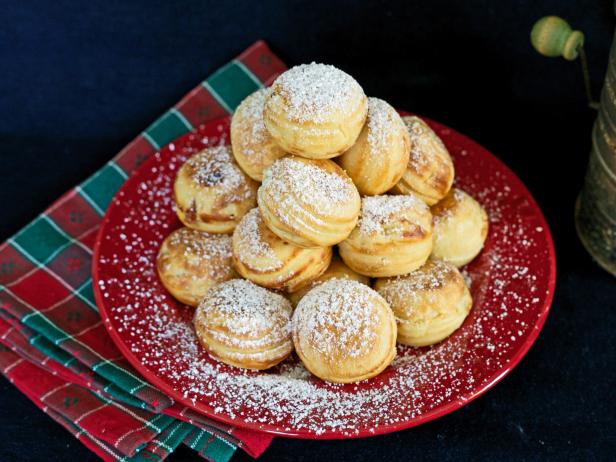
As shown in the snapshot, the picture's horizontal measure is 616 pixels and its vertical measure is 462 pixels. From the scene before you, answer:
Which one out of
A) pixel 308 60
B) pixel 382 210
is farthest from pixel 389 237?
pixel 308 60

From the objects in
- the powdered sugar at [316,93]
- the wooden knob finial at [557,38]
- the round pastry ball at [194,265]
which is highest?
the powdered sugar at [316,93]

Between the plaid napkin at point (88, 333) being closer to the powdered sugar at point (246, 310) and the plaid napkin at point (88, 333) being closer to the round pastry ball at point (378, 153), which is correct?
the powdered sugar at point (246, 310)

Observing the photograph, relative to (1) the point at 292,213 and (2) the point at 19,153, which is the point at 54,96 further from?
(1) the point at 292,213

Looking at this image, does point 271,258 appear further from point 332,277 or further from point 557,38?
point 557,38

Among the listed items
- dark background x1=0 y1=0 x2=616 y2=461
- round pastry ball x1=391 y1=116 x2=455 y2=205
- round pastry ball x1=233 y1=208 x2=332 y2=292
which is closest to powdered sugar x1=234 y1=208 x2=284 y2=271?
round pastry ball x1=233 y1=208 x2=332 y2=292

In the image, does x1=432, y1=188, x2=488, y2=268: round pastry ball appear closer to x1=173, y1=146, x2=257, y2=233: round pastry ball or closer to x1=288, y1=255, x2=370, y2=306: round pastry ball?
x1=288, y1=255, x2=370, y2=306: round pastry ball

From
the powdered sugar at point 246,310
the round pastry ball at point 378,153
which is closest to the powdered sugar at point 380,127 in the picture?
the round pastry ball at point 378,153
